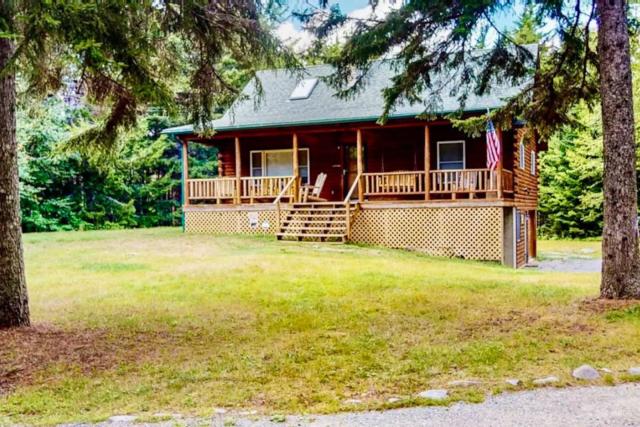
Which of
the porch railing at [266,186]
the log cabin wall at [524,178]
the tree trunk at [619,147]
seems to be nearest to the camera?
the tree trunk at [619,147]

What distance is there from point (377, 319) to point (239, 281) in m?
3.26

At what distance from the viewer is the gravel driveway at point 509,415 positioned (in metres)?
3.89

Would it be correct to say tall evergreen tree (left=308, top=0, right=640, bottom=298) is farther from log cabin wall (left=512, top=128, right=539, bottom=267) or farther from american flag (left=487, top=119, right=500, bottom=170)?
log cabin wall (left=512, top=128, right=539, bottom=267)

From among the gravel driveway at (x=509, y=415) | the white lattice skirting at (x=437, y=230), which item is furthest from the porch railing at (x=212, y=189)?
the gravel driveway at (x=509, y=415)

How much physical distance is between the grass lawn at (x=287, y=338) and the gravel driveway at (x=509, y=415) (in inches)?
8.4

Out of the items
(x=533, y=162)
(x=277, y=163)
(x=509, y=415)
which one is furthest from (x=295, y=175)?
(x=509, y=415)

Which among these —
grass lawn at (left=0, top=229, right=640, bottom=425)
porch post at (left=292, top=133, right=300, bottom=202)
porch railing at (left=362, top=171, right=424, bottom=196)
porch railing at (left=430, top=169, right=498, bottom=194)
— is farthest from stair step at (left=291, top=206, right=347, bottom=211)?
grass lawn at (left=0, top=229, right=640, bottom=425)

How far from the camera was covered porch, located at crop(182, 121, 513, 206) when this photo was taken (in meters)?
16.3

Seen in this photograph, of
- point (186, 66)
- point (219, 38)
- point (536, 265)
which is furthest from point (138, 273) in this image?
point (536, 265)

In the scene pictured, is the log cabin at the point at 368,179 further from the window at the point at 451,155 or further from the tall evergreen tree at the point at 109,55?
the tall evergreen tree at the point at 109,55

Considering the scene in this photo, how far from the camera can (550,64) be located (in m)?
9.34

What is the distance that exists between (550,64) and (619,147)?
115 inches

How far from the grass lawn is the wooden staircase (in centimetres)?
491

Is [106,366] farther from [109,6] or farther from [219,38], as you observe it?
[219,38]
